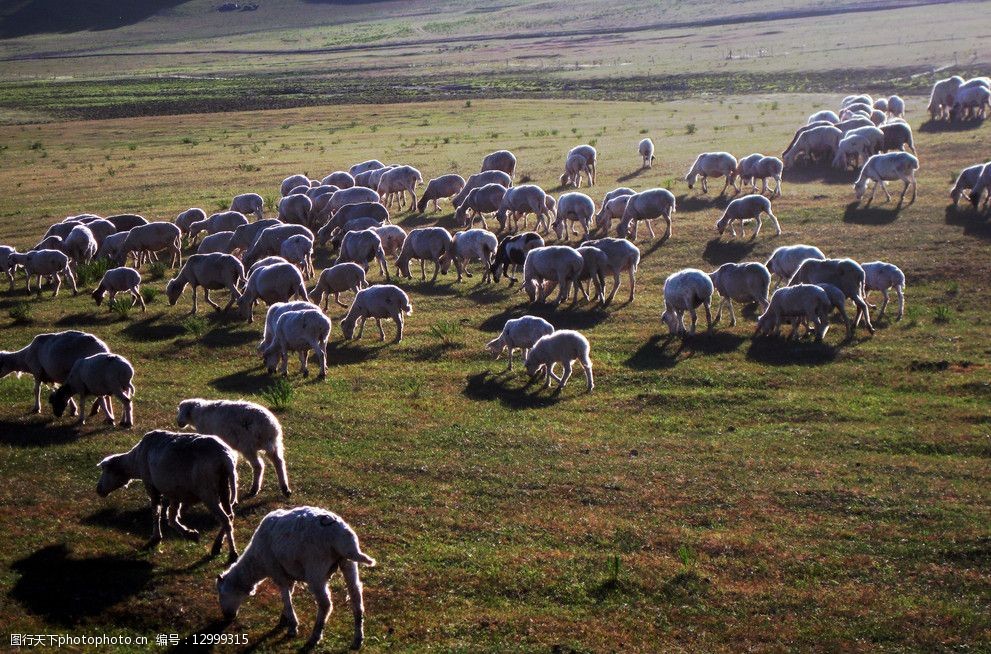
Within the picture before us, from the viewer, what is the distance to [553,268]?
20828 millimetres

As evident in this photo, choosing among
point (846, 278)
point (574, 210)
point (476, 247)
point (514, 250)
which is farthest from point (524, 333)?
point (574, 210)

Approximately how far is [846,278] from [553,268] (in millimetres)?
5396

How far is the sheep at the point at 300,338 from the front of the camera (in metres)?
17.3

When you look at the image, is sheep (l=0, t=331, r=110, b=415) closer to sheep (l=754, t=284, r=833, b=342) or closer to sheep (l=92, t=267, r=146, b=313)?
sheep (l=92, t=267, r=146, b=313)

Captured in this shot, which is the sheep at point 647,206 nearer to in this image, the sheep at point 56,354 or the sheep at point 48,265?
the sheep at point 48,265

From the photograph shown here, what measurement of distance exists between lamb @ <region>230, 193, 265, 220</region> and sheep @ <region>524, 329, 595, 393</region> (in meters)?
15.7

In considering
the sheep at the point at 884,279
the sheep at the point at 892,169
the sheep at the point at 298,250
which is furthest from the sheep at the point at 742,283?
the sheep at the point at 892,169

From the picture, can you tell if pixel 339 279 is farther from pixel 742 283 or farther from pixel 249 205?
pixel 249 205

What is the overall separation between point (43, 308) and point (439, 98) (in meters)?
53.8

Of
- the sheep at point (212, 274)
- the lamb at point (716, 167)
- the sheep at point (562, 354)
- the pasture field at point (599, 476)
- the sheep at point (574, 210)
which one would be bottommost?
the pasture field at point (599, 476)

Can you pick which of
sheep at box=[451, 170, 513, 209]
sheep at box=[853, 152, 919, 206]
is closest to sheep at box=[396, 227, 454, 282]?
sheep at box=[451, 170, 513, 209]

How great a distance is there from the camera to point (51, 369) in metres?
15.8

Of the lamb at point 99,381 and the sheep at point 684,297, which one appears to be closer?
the lamb at point 99,381

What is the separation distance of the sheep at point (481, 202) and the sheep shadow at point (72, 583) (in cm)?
1891
